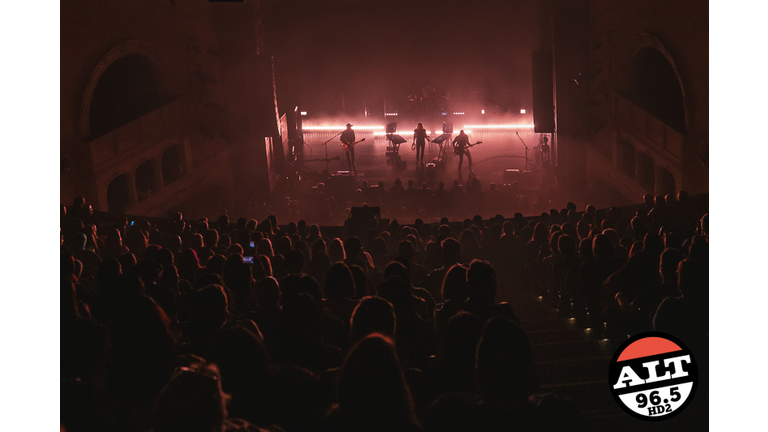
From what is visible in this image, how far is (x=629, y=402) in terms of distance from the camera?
3.08 meters

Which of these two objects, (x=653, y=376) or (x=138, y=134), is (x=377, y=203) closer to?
(x=138, y=134)

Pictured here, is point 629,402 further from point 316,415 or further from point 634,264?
point 316,415

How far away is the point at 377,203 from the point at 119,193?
19.3 feet

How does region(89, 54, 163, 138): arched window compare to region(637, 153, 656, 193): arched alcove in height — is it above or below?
above

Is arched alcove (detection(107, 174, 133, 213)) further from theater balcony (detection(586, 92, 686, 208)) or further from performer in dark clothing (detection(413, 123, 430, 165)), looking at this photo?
theater balcony (detection(586, 92, 686, 208))

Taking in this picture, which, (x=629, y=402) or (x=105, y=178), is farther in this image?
(x=105, y=178)

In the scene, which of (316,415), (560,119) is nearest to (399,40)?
(560,119)

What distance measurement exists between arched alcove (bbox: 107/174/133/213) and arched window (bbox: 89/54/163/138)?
1.30 meters

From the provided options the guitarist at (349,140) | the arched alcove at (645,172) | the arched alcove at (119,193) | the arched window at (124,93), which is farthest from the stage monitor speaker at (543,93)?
the arched alcove at (119,193)

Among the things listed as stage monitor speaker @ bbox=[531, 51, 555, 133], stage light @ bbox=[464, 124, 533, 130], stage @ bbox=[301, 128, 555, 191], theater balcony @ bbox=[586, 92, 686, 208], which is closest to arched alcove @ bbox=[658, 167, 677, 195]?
theater balcony @ bbox=[586, 92, 686, 208]

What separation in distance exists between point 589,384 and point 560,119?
13.3 m

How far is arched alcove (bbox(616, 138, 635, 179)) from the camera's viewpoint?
49.0 ft

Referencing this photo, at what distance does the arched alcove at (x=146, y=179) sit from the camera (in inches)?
585

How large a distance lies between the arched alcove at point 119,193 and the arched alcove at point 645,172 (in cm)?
1142
